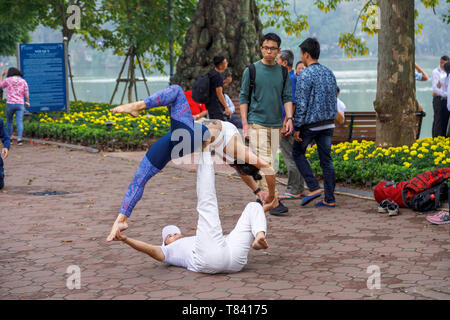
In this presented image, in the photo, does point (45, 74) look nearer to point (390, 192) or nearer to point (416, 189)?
point (390, 192)

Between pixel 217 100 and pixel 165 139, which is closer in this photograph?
pixel 165 139

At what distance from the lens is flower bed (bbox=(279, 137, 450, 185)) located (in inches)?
367

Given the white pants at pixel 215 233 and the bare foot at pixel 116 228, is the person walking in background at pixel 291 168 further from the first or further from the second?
the bare foot at pixel 116 228

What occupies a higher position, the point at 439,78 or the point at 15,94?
the point at 439,78

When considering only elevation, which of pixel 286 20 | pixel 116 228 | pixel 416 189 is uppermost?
pixel 286 20

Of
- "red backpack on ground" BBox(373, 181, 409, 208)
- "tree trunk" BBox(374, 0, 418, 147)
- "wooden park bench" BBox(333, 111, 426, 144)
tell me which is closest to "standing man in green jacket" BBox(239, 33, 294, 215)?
"red backpack on ground" BBox(373, 181, 409, 208)

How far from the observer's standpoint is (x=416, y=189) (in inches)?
316

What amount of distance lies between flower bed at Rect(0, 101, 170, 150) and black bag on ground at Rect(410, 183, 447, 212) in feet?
29.2

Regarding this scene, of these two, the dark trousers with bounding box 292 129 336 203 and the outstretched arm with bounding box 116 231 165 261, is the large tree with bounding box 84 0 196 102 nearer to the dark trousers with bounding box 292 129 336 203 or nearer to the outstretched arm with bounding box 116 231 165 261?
the dark trousers with bounding box 292 129 336 203

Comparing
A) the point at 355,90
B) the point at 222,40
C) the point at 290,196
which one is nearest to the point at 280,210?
the point at 290,196


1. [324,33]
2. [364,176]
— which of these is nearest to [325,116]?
[364,176]

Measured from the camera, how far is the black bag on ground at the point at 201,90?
1008 cm

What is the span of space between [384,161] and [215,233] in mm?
5434

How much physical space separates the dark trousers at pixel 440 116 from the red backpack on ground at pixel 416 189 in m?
6.71
